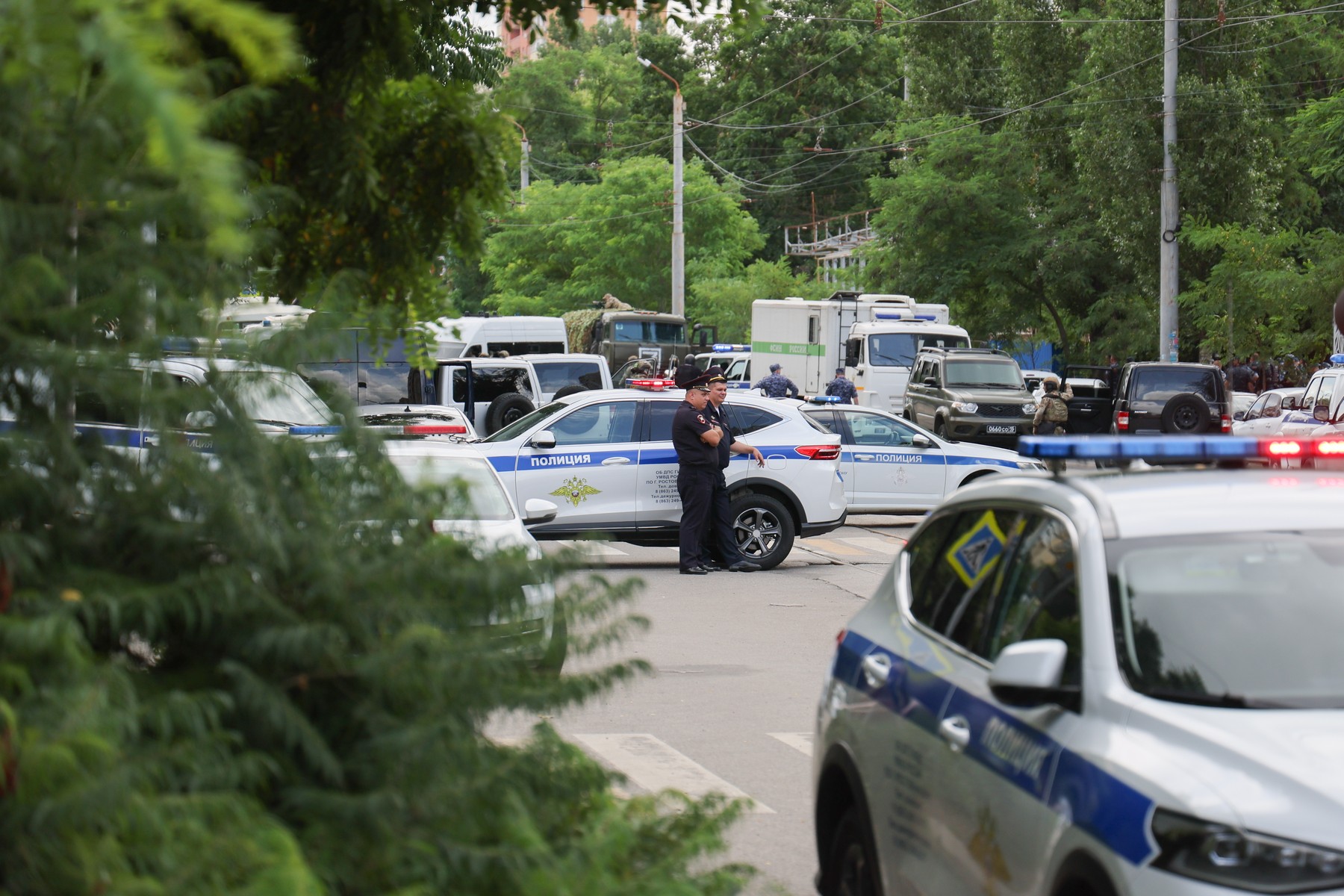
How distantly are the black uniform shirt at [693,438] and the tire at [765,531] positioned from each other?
4.40ft

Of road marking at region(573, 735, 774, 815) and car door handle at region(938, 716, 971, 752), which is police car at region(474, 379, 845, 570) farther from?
car door handle at region(938, 716, 971, 752)

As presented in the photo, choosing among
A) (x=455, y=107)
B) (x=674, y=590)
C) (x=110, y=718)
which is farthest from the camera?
(x=674, y=590)

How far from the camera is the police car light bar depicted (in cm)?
414

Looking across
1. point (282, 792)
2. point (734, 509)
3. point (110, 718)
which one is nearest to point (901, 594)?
point (282, 792)

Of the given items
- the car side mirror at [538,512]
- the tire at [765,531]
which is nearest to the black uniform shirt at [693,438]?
the tire at [765,531]

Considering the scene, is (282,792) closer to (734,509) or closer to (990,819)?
(990,819)

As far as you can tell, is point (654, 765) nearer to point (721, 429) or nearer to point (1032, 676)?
point (1032, 676)

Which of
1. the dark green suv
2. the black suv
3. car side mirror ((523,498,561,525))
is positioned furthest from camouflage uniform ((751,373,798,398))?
car side mirror ((523,498,561,525))

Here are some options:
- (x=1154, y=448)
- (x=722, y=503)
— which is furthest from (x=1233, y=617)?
(x=722, y=503)

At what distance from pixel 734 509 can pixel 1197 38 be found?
25403mm

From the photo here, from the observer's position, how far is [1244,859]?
2.90 meters

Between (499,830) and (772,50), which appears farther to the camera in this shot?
(772,50)

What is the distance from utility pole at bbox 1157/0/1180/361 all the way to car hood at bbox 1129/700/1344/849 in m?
29.6

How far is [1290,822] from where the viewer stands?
293 cm
